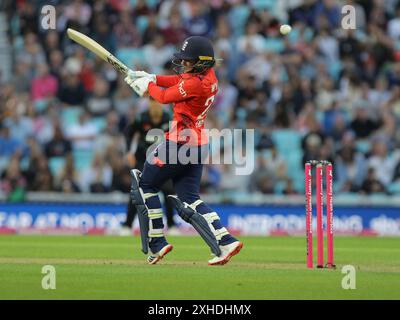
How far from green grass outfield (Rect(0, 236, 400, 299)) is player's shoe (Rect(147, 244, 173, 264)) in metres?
0.09

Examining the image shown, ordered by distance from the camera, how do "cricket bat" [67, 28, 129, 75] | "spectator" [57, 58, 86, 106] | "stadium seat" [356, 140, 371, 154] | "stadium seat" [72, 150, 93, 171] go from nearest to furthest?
"cricket bat" [67, 28, 129, 75] < "stadium seat" [356, 140, 371, 154] < "stadium seat" [72, 150, 93, 171] < "spectator" [57, 58, 86, 106]

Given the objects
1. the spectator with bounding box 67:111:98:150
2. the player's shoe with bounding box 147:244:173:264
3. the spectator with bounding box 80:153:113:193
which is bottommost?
the player's shoe with bounding box 147:244:173:264

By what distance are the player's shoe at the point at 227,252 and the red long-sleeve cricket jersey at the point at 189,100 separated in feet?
3.58

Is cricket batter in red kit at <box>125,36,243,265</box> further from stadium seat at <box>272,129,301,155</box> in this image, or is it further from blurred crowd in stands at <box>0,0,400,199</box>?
stadium seat at <box>272,129,301,155</box>

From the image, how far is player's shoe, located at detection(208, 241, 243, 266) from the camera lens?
10.9m

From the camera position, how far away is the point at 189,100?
10773 mm

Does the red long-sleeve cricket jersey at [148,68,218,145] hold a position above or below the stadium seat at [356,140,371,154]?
above

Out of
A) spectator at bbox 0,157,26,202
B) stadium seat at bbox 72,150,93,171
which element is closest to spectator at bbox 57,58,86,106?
stadium seat at bbox 72,150,93,171

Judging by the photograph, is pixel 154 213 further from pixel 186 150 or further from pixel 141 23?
pixel 141 23

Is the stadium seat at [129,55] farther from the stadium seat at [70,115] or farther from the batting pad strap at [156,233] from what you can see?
the batting pad strap at [156,233]

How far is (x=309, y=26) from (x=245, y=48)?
143 centimetres

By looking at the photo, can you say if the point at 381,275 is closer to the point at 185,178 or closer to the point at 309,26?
the point at 185,178

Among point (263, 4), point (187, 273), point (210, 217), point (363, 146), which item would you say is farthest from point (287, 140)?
point (187, 273)

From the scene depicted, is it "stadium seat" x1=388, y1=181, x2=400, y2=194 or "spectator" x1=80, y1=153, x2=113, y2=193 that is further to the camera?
"spectator" x1=80, y1=153, x2=113, y2=193
